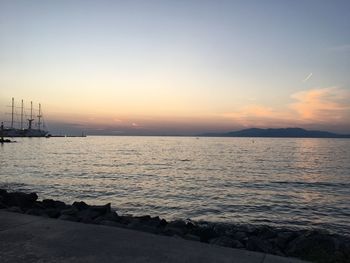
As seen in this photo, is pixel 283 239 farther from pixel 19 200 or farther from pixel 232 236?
pixel 19 200

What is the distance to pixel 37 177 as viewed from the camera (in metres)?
33.3

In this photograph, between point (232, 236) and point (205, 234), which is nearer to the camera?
point (205, 234)

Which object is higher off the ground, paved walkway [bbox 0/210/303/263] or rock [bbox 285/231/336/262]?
paved walkway [bbox 0/210/303/263]

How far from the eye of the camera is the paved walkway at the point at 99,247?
4906 millimetres

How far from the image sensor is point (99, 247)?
211 inches

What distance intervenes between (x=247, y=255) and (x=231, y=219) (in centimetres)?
1183

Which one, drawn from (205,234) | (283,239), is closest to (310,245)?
(283,239)

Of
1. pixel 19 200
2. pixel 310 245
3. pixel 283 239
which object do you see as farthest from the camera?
pixel 19 200

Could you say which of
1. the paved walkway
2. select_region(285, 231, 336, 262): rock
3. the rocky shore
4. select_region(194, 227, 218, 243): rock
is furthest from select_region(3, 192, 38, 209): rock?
select_region(285, 231, 336, 262): rock

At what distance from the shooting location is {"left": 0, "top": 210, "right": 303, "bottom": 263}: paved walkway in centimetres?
491

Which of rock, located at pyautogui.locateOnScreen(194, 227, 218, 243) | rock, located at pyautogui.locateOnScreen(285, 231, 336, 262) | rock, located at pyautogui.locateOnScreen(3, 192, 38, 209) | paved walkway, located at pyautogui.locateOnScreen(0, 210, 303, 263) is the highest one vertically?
paved walkway, located at pyautogui.locateOnScreen(0, 210, 303, 263)

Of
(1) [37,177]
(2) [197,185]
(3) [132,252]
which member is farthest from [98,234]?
(1) [37,177]

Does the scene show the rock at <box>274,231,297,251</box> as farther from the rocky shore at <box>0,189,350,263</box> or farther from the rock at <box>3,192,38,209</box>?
the rock at <box>3,192,38,209</box>

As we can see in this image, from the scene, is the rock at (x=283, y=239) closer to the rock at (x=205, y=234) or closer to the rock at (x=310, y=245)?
the rock at (x=310, y=245)
